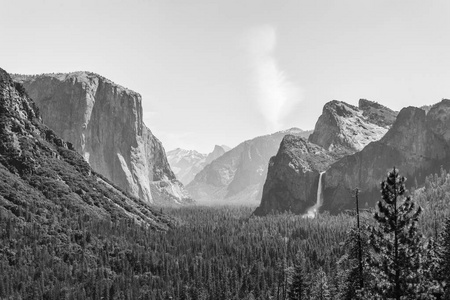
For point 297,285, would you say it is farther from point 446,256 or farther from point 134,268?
point 134,268

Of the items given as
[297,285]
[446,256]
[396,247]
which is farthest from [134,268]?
[396,247]

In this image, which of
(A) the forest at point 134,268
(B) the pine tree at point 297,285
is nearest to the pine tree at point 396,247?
(B) the pine tree at point 297,285

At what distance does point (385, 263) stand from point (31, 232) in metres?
158

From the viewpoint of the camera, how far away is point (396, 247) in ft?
121

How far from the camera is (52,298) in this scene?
129 m

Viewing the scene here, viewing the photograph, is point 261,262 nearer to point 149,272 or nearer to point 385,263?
point 149,272

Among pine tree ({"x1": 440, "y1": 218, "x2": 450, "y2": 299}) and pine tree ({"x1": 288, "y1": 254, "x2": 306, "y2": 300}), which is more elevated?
pine tree ({"x1": 440, "y1": 218, "x2": 450, "y2": 299})

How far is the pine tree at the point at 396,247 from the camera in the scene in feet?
118

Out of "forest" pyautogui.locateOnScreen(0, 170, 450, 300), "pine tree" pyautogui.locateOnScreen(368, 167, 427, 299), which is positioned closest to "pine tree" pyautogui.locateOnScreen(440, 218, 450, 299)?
"pine tree" pyautogui.locateOnScreen(368, 167, 427, 299)

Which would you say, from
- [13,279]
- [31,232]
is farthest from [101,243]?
[13,279]

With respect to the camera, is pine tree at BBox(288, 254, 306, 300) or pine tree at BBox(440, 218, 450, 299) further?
pine tree at BBox(288, 254, 306, 300)

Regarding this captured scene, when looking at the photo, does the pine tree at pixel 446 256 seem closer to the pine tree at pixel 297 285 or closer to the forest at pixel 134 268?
the forest at pixel 134 268

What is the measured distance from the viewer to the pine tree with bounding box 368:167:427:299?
36.0 meters

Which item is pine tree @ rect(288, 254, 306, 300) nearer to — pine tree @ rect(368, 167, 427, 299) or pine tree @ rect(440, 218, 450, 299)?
pine tree @ rect(440, 218, 450, 299)
